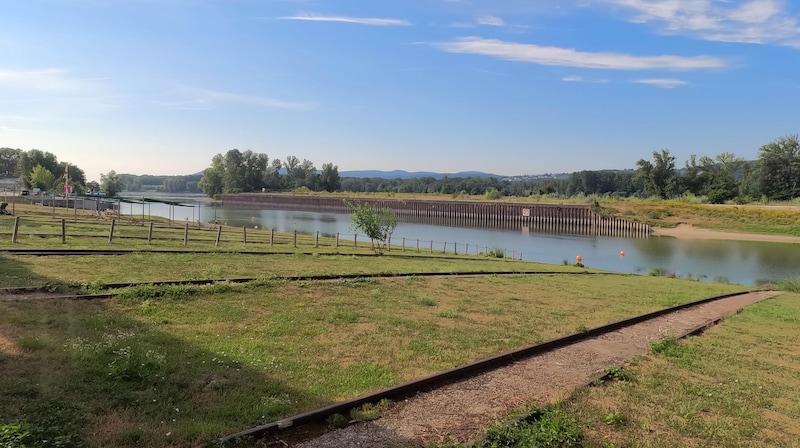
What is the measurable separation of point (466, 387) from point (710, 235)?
236 feet

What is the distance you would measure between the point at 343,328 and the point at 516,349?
3.20 m

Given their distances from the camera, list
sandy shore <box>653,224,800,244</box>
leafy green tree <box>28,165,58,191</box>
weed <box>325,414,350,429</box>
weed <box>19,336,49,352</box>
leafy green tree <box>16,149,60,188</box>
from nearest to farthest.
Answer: weed <box>325,414,350,429</box> < weed <box>19,336,49,352</box> < sandy shore <box>653,224,800,244</box> < leafy green tree <box>28,165,58,191</box> < leafy green tree <box>16,149,60,188</box>

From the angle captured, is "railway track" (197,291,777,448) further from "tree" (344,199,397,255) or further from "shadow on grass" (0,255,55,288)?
"tree" (344,199,397,255)

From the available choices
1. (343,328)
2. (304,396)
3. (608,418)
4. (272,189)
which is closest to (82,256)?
(343,328)

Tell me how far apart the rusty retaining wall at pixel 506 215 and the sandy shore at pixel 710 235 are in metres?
2.83

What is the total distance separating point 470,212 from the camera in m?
102

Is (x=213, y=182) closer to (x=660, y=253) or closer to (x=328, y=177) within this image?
(x=328, y=177)

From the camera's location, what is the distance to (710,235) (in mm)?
65688

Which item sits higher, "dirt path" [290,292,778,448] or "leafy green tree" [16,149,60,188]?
"leafy green tree" [16,149,60,188]

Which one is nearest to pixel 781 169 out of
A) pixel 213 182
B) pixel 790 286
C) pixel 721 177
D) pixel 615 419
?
pixel 721 177

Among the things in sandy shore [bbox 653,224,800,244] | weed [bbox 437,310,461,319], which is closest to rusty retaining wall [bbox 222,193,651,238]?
sandy shore [bbox 653,224,800,244]

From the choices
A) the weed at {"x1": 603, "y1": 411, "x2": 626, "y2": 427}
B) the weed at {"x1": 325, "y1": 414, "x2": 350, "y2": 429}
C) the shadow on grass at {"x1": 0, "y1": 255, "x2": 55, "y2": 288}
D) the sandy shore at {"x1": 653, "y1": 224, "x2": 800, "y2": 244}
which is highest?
the shadow on grass at {"x1": 0, "y1": 255, "x2": 55, "y2": 288}

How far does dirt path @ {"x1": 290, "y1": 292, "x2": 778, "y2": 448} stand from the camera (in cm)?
494

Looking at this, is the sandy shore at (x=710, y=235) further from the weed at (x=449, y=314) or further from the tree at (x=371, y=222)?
the weed at (x=449, y=314)
